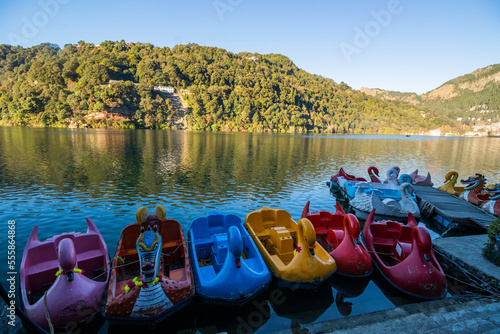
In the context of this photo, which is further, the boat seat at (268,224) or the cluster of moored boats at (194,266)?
the boat seat at (268,224)

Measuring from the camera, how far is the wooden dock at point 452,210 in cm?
1327

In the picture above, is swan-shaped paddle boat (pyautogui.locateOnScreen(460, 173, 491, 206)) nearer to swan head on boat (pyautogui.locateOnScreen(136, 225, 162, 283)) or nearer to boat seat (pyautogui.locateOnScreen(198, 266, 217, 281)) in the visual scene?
boat seat (pyautogui.locateOnScreen(198, 266, 217, 281))

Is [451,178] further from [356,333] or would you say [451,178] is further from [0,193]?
[0,193]

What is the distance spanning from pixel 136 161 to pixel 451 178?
108 feet

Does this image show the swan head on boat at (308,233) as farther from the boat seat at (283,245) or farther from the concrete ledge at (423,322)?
the concrete ledge at (423,322)

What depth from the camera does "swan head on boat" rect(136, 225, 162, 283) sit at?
5.87 metres

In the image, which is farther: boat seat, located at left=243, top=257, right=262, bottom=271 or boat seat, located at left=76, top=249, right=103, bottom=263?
boat seat, located at left=76, top=249, right=103, bottom=263

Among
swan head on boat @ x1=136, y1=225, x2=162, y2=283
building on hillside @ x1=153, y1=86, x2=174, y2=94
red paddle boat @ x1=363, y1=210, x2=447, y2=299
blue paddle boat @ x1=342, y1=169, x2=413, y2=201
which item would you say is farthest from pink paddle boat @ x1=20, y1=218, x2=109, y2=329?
building on hillside @ x1=153, y1=86, x2=174, y2=94

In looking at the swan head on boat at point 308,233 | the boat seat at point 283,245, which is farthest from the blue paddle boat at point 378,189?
the swan head on boat at point 308,233

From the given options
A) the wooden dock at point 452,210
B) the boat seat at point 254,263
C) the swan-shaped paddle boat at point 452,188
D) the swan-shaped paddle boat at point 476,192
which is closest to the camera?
the boat seat at point 254,263

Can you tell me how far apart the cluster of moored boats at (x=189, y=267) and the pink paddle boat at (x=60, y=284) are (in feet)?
0.07

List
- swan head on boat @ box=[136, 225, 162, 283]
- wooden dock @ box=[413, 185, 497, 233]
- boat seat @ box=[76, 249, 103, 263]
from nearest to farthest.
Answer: swan head on boat @ box=[136, 225, 162, 283] → boat seat @ box=[76, 249, 103, 263] → wooden dock @ box=[413, 185, 497, 233]

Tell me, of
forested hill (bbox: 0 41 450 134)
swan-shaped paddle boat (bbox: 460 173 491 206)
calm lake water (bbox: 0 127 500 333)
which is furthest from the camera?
forested hill (bbox: 0 41 450 134)

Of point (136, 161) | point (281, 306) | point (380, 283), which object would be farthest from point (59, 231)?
point (136, 161)
